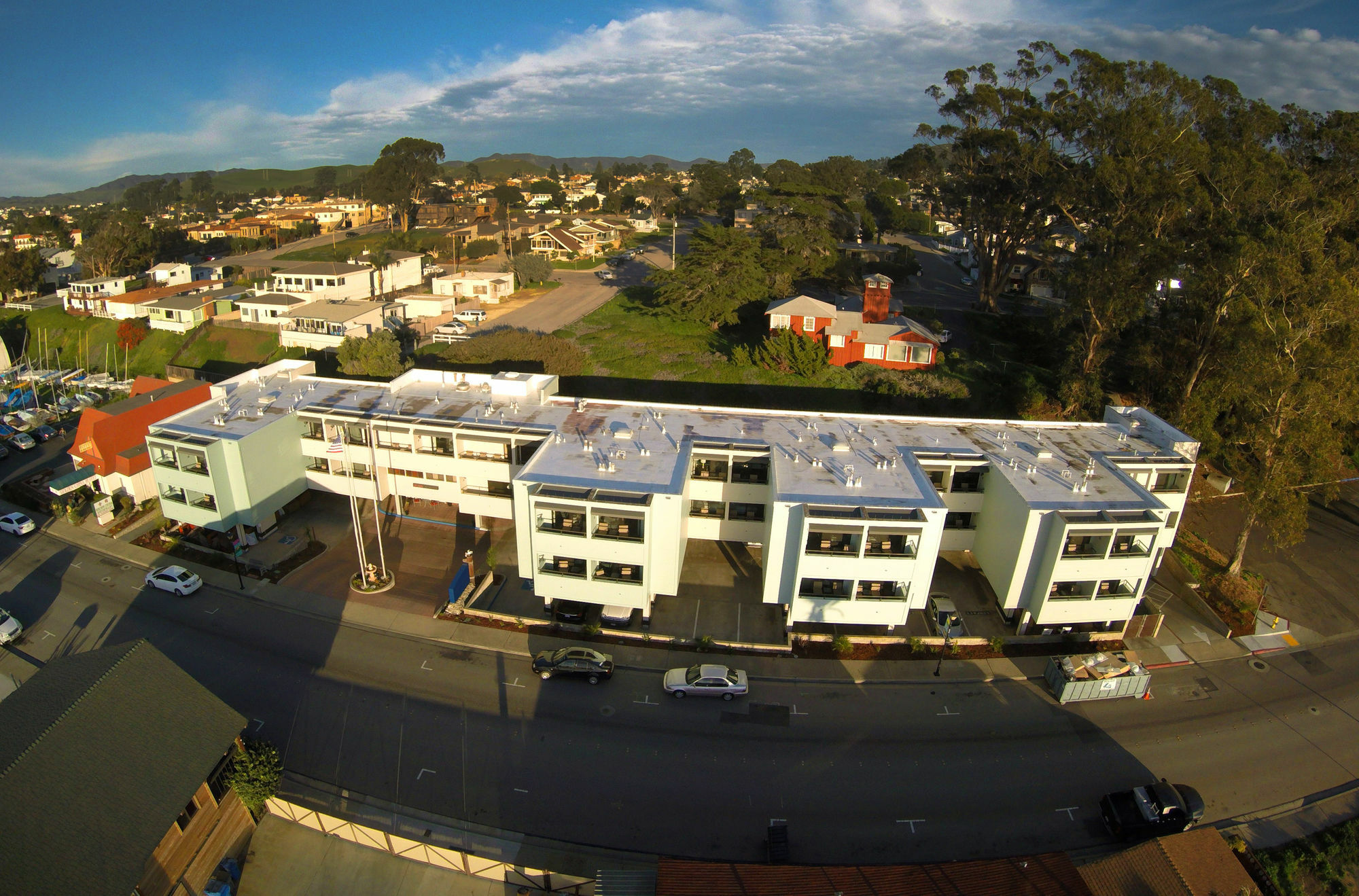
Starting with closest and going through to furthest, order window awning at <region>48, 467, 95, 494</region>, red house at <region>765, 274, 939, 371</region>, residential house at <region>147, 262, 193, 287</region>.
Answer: window awning at <region>48, 467, 95, 494</region> → red house at <region>765, 274, 939, 371</region> → residential house at <region>147, 262, 193, 287</region>

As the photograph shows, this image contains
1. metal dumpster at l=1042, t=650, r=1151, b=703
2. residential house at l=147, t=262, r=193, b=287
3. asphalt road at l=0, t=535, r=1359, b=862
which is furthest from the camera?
residential house at l=147, t=262, r=193, b=287

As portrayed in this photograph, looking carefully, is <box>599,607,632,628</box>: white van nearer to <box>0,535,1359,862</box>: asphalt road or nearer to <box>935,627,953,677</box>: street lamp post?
<box>0,535,1359,862</box>: asphalt road

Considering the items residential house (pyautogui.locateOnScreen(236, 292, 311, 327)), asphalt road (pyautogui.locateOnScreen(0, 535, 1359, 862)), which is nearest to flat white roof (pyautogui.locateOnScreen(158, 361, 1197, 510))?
asphalt road (pyautogui.locateOnScreen(0, 535, 1359, 862))

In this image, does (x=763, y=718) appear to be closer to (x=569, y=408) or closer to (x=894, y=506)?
(x=894, y=506)

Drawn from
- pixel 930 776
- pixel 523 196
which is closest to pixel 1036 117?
pixel 930 776

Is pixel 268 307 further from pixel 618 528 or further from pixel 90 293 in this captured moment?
pixel 618 528

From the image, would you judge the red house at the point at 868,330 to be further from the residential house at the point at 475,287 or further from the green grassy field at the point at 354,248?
the green grassy field at the point at 354,248
